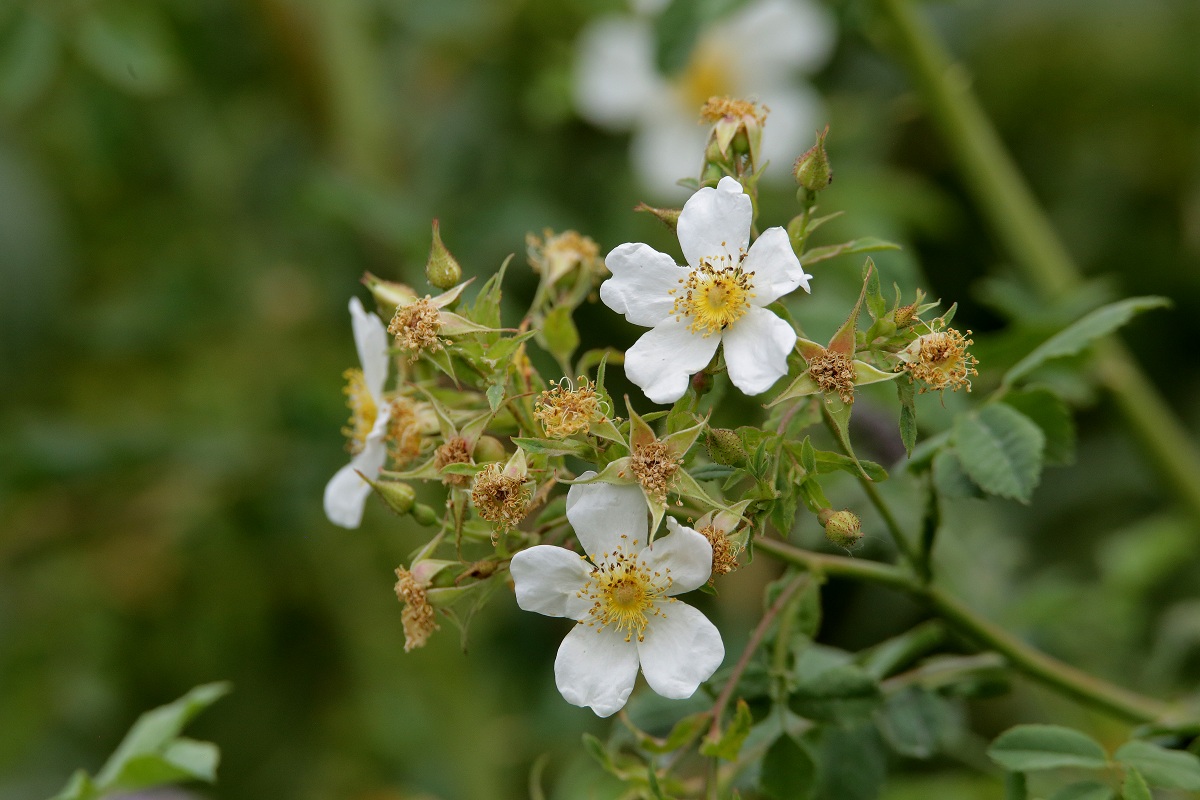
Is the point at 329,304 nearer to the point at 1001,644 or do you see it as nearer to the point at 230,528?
the point at 230,528

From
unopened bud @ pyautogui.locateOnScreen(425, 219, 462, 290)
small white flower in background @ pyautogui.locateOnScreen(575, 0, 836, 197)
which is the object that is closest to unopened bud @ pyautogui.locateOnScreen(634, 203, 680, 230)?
unopened bud @ pyautogui.locateOnScreen(425, 219, 462, 290)

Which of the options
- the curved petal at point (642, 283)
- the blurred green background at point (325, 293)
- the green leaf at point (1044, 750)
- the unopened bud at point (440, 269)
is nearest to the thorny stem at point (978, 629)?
the green leaf at point (1044, 750)

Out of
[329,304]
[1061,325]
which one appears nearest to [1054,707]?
[1061,325]

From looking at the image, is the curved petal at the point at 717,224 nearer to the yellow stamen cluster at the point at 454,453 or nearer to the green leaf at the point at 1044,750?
the yellow stamen cluster at the point at 454,453

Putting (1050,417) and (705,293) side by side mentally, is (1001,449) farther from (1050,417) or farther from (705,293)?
(705,293)

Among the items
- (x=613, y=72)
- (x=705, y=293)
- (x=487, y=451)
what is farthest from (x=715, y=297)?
(x=613, y=72)
